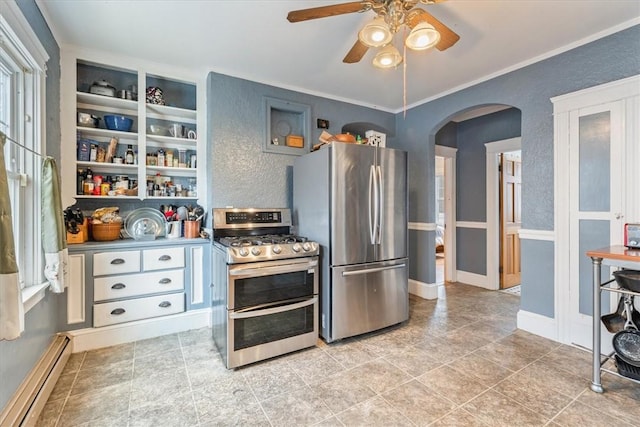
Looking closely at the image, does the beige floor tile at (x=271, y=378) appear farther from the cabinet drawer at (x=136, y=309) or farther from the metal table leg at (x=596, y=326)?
the metal table leg at (x=596, y=326)

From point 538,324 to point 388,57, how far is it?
2722mm

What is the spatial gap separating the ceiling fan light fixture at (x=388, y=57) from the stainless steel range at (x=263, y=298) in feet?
4.87

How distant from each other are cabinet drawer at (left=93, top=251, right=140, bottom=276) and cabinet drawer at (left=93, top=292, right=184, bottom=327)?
10.9 inches

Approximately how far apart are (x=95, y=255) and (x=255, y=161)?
5.41ft

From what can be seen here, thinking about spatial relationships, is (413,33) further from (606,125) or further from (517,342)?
(517,342)

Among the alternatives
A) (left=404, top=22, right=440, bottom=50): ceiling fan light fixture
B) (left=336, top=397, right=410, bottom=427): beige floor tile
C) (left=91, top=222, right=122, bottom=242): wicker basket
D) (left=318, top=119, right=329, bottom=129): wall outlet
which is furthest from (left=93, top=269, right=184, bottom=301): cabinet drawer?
(left=404, top=22, right=440, bottom=50): ceiling fan light fixture

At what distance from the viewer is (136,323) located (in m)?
2.60

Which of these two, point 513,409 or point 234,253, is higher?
point 234,253

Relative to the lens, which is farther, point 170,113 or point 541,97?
point 170,113

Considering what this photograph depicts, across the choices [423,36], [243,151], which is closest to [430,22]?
[423,36]

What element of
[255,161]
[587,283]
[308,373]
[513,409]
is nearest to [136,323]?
[308,373]

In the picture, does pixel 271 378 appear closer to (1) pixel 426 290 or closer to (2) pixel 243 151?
(2) pixel 243 151

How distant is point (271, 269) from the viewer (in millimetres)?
2268

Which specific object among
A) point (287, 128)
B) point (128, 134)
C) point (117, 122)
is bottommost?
point (128, 134)
